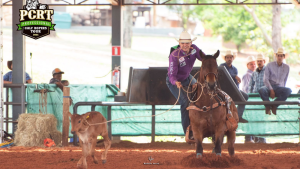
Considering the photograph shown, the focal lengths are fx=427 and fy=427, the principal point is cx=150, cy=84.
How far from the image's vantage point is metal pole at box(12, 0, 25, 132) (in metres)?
11.5

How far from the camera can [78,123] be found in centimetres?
726

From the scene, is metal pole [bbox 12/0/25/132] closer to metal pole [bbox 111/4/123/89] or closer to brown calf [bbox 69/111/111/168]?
brown calf [bbox 69/111/111/168]

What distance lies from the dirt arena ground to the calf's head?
758 millimetres

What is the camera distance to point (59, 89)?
11.3 meters

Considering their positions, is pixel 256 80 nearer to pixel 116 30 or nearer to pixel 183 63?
pixel 183 63

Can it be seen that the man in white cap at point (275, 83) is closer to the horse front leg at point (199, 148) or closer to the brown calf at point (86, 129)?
the horse front leg at point (199, 148)

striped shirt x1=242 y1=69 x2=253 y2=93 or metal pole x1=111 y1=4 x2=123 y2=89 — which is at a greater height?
metal pole x1=111 y1=4 x2=123 y2=89

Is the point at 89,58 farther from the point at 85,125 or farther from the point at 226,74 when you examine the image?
the point at 85,125

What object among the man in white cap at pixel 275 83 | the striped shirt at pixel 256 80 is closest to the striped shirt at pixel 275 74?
the man in white cap at pixel 275 83

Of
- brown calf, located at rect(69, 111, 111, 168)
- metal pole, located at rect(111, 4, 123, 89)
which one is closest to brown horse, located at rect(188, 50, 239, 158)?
A: brown calf, located at rect(69, 111, 111, 168)

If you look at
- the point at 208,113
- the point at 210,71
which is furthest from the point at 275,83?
the point at 210,71

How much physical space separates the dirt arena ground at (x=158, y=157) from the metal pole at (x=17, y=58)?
1585 millimetres

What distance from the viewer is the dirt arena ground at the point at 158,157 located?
7625mm

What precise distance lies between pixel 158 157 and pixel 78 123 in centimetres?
227
